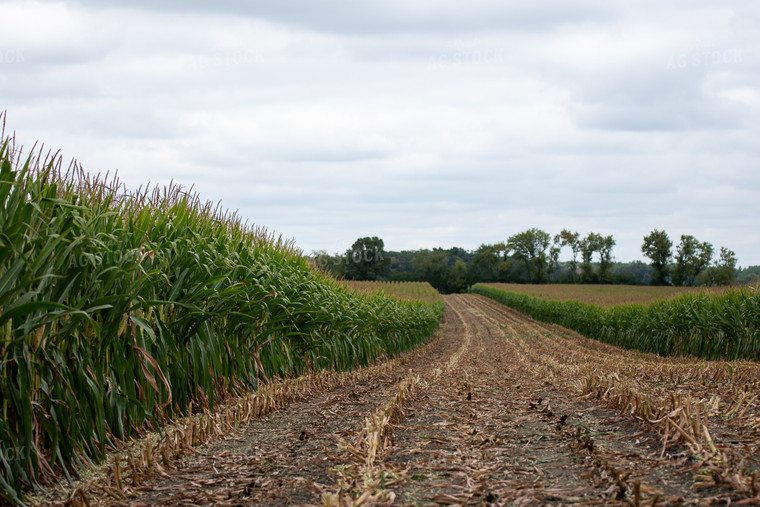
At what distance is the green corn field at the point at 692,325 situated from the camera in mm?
12586

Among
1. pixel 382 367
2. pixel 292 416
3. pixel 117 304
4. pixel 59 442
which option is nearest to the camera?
pixel 59 442

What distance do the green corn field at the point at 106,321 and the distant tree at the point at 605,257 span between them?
93.2m

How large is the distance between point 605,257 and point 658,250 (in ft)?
60.1

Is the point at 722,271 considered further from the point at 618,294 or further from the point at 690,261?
the point at 618,294

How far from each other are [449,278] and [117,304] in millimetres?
103953

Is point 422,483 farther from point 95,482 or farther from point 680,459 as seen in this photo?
point 95,482

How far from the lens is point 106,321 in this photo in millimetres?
3184

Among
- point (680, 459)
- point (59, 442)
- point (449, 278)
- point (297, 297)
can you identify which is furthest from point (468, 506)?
point (449, 278)

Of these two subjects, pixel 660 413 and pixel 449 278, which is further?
pixel 449 278

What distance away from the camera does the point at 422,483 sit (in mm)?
2443

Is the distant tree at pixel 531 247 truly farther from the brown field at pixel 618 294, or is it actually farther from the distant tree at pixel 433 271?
the brown field at pixel 618 294

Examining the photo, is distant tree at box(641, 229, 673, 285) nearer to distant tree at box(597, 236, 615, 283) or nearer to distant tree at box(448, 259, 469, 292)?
distant tree at box(597, 236, 615, 283)

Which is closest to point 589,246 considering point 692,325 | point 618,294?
point 618,294

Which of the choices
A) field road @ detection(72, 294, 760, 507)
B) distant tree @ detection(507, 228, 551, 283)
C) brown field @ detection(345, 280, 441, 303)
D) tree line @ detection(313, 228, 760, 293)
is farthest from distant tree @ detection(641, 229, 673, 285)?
field road @ detection(72, 294, 760, 507)
